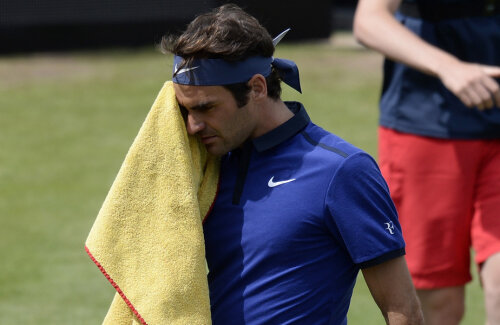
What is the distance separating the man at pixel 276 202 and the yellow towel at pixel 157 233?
0.11 m

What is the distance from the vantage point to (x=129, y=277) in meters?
2.96

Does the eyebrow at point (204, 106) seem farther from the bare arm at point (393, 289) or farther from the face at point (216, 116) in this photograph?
the bare arm at point (393, 289)

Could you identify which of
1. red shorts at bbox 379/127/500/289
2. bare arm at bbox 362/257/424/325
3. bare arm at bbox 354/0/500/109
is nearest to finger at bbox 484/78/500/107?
bare arm at bbox 354/0/500/109

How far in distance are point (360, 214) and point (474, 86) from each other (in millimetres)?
806

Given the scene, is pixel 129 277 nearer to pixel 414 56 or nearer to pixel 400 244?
pixel 400 244

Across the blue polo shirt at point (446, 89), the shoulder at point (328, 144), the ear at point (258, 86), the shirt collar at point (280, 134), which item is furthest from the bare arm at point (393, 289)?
the blue polo shirt at point (446, 89)

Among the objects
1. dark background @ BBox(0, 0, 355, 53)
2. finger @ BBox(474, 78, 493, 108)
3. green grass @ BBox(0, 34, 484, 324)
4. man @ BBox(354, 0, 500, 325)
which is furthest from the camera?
dark background @ BBox(0, 0, 355, 53)

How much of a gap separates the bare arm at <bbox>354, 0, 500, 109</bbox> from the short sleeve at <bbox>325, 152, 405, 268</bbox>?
2.23 ft

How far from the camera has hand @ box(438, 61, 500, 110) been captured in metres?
3.40

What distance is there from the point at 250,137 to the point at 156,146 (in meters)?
0.29

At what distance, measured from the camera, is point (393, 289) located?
2.97 metres

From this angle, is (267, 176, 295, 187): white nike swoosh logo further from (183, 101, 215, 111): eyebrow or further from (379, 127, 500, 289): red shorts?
(379, 127, 500, 289): red shorts

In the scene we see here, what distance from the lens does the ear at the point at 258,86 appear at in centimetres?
303

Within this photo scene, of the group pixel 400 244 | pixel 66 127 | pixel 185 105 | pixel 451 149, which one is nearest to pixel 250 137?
pixel 185 105
